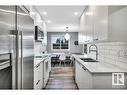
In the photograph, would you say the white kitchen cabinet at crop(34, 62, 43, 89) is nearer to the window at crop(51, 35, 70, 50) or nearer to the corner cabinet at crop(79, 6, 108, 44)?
the corner cabinet at crop(79, 6, 108, 44)

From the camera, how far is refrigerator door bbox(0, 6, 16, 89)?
123 cm

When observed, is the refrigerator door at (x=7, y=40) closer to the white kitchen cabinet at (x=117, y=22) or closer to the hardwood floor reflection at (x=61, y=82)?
the white kitchen cabinet at (x=117, y=22)

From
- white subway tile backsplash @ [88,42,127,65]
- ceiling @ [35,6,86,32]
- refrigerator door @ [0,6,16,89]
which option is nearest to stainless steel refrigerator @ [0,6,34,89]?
refrigerator door @ [0,6,16,89]

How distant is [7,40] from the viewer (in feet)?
4.37

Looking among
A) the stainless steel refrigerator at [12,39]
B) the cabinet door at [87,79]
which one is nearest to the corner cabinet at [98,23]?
the cabinet door at [87,79]

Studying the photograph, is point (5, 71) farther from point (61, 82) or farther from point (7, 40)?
point (61, 82)

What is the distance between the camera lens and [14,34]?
59.2 inches

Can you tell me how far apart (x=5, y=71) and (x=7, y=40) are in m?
0.28

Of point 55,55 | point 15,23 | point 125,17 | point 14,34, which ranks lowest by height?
point 55,55
